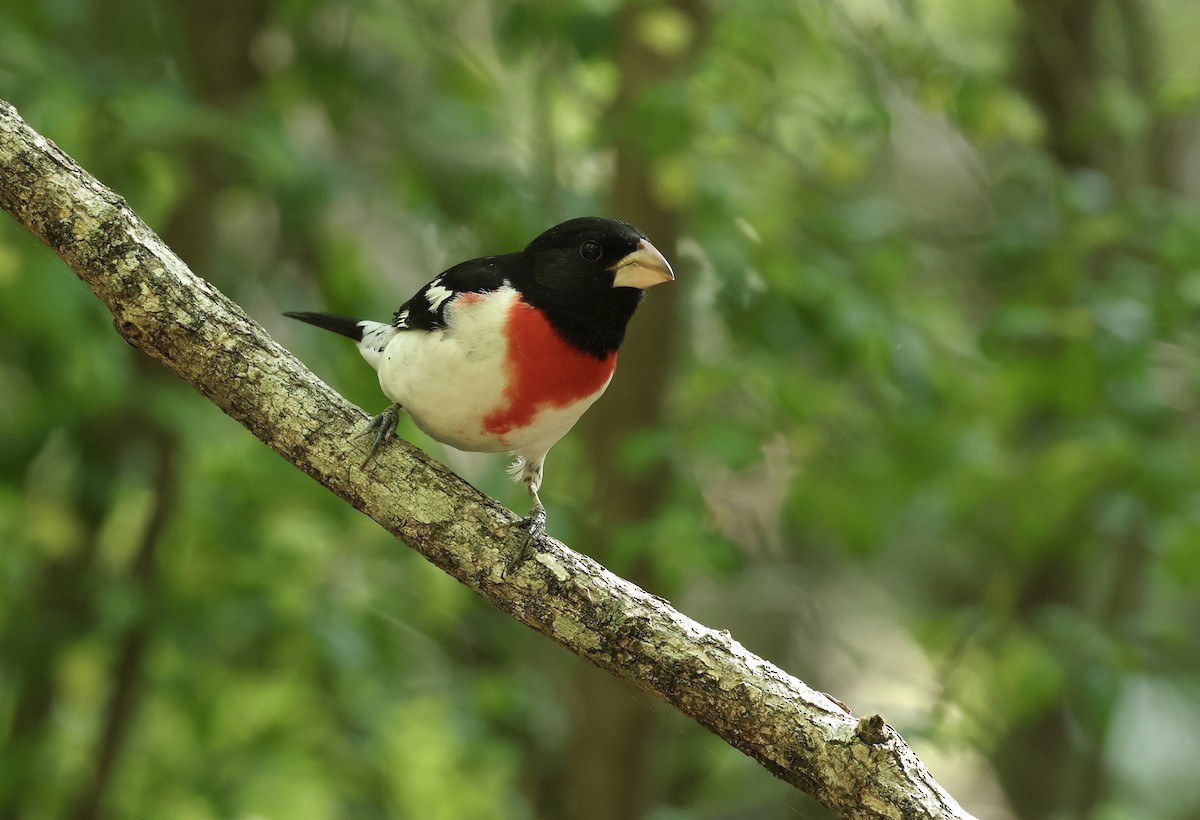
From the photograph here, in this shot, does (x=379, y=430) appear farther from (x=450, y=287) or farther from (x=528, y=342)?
(x=450, y=287)

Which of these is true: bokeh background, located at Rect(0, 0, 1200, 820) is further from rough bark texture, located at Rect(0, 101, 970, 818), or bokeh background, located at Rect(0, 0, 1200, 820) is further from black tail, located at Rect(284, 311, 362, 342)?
rough bark texture, located at Rect(0, 101, 970, 818)

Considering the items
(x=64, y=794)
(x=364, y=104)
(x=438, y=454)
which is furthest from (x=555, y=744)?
(x=364, y=104)

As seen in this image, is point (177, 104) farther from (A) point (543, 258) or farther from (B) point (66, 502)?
(B) point (66, 502)

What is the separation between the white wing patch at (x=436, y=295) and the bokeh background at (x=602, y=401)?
2.74ft

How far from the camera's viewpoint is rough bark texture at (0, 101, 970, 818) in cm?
224

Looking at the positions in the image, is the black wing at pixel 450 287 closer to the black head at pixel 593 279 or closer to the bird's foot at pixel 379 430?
the black head at pixel 593 279

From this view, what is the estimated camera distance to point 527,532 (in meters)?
2.41

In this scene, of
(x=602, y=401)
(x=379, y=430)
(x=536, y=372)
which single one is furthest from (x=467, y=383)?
(x=602, y=401)

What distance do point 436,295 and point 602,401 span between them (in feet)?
5.31

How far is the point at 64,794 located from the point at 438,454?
201cm

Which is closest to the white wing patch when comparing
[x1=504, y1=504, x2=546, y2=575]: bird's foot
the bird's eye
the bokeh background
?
the bird's eye

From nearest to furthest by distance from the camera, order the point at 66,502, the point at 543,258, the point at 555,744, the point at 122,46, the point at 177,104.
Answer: the point at 543,258 < the point at 177,104 < the point at 66,502 < the point at 122,46 < the point at 555,744

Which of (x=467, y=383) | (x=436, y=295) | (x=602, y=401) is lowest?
(x=467, y=383)

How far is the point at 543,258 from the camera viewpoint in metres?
2.81
